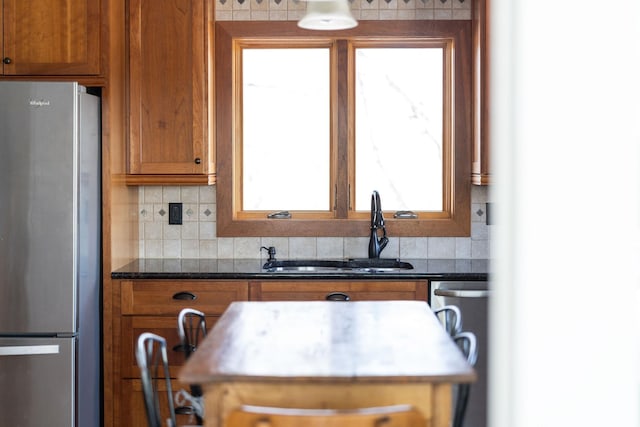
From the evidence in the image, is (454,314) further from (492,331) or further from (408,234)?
(492,331)

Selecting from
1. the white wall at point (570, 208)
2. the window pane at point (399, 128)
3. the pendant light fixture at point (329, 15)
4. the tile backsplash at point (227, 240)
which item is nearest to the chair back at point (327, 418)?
the white wall at point (570, 208)

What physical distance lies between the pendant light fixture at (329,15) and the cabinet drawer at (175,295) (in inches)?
49.2

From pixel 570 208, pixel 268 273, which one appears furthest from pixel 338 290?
pixel 570 208

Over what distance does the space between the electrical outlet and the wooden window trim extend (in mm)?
200

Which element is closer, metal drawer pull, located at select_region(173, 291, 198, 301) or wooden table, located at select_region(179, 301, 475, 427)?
wooden table, located at select_region(179, 301, 475, 427)

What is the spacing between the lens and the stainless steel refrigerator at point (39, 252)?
11.2 feet

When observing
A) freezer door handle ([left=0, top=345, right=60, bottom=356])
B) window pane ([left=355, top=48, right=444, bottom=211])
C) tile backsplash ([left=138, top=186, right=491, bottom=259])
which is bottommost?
freezer door handle ([left=0, top=345, right=60, bottom=356])

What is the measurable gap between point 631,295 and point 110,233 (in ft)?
11.4

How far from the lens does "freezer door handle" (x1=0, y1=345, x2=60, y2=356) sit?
11.2 ft

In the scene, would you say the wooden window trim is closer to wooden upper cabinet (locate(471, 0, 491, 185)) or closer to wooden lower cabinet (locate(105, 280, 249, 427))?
wooden upper cabinet (locate(471, 0, 491, 185))

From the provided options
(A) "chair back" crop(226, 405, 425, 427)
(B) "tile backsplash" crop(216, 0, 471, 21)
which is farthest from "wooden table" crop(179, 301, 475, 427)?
(B) "tile backsplash" crop(216, 0, 471, 21)

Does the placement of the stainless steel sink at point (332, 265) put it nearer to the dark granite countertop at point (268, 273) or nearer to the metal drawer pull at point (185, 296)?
the dark granite countertop at point (268, 273)

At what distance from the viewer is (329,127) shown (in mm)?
4312

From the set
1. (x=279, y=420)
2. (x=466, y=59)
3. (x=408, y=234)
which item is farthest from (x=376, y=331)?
(x=466, y=59)
